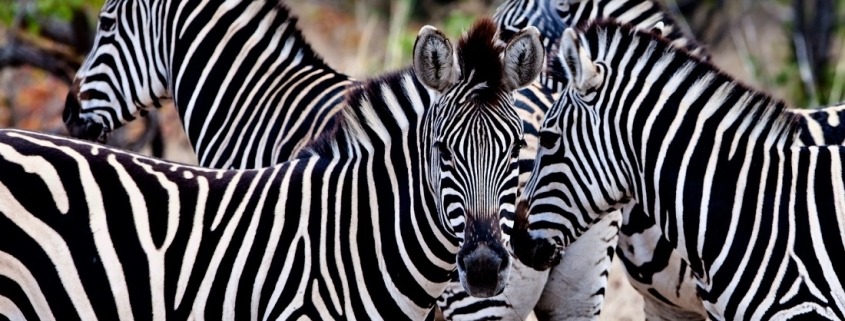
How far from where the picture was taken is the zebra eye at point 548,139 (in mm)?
5172

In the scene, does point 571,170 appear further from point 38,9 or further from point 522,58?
point 38,9

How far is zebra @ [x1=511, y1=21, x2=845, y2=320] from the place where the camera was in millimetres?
4684

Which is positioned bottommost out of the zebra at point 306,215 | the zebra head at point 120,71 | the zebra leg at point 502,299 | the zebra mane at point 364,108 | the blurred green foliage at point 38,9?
the zebra leg at point 502,299

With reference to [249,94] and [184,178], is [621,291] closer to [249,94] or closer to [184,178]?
[249,94]

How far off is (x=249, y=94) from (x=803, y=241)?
11.0 ft

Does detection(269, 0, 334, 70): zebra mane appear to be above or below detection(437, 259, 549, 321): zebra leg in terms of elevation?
above

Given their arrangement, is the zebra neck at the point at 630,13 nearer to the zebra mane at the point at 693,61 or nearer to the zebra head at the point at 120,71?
the zebra mane at the point at 693,61

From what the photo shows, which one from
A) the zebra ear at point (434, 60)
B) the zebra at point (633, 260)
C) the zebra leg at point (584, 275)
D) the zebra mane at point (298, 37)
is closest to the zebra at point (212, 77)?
the zebra mane at point (298, 37)

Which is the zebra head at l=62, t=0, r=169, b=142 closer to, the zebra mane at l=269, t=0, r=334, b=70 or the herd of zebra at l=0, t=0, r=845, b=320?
the zebra mane at l=269, t=0, r=334, b=70

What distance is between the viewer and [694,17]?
18516 millimetres

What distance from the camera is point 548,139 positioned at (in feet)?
17.0

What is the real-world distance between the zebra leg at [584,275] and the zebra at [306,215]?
57.7 inches

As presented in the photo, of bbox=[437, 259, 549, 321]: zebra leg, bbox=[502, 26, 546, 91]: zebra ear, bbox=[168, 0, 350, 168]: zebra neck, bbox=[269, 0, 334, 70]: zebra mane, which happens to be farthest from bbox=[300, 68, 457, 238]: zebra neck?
bbox=[269, 0, 334, 70]: zebra mane

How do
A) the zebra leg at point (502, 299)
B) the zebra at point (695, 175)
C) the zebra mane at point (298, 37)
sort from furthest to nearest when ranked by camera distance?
1. the zebra mane at point (298, 37)
2. the zebra leg at point (502, 299)
3. the zebra at point (695, 175)
